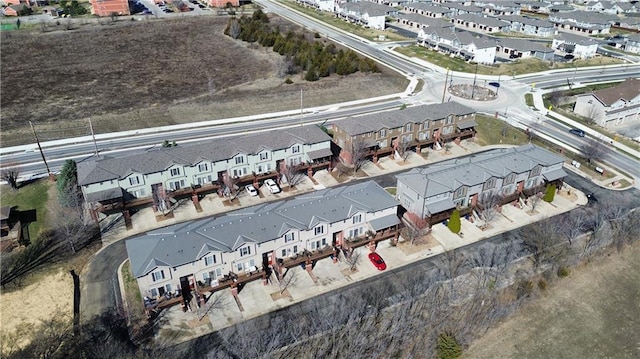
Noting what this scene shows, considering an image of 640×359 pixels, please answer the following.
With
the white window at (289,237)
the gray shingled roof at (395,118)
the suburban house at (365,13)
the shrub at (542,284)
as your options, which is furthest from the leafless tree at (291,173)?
the suburban house at (365,13)

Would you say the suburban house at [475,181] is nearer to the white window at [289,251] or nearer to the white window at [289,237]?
the white window at [289,251]

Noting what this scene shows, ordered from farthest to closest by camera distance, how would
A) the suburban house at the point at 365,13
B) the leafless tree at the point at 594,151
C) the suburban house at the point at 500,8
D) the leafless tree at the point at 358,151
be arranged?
the suburban house at the point at 500,8, the suburban house at the point at 365,13, the leafless tree at the point at 594,151, the leafless tree at the point at 358,151

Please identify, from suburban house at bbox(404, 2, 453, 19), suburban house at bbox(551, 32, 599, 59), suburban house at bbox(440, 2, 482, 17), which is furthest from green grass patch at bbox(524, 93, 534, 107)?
suburban house at bbox(404, 2, 453, 19)

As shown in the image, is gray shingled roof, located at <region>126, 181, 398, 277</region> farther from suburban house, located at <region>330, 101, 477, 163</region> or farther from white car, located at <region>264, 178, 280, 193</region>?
suburban house, located at <region>330, 101, 477, 163</region>

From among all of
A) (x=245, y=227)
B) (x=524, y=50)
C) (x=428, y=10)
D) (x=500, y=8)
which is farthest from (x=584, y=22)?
(x=245, y=227)

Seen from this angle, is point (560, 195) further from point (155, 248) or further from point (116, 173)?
point (116, 173)

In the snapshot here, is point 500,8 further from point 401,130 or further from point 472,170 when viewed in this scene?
point 472,170

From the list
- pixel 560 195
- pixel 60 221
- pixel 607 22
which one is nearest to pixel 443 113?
pixel 560 195

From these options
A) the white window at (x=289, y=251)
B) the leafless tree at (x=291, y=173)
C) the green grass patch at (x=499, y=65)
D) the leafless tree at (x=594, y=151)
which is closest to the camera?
the white window at (x=289, y=251)
